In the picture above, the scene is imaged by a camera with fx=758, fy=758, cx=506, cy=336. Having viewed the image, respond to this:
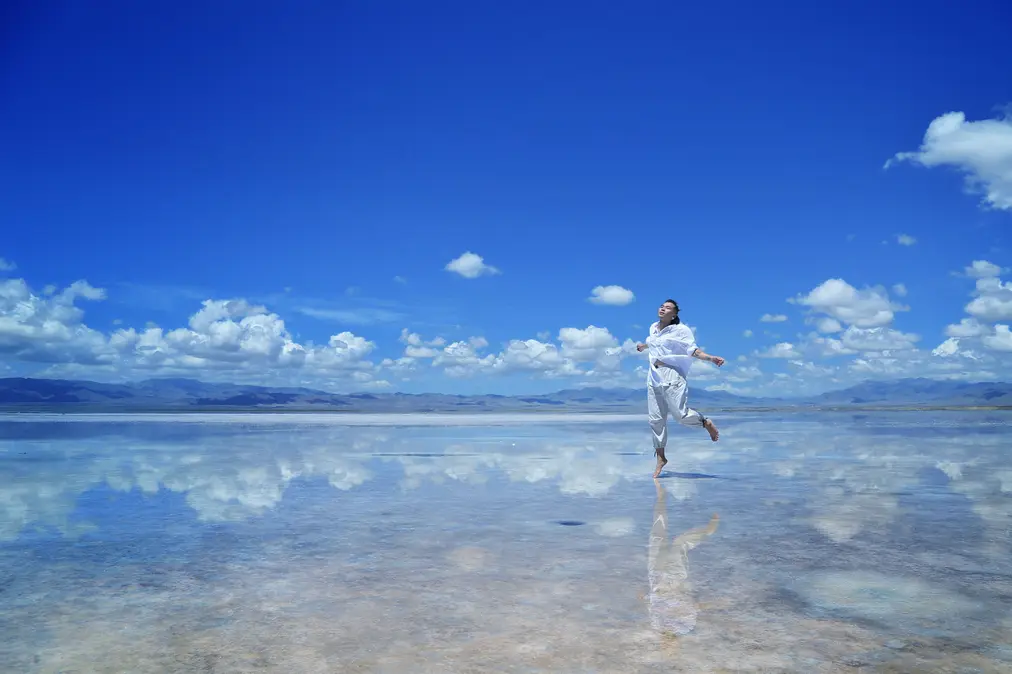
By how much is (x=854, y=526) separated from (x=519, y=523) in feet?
9.59

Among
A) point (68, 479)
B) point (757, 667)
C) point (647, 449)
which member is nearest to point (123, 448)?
point (68, 479)

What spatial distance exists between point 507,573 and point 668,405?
21.4 feet

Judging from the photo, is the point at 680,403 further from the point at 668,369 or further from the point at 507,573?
the point at 507,573

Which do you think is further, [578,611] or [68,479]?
[68,479]

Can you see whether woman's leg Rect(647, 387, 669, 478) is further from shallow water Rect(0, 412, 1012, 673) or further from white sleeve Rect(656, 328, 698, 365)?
shallow water Rect(0, 412, 1012, 673)

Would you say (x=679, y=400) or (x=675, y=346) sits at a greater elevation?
(x=675, y=346)

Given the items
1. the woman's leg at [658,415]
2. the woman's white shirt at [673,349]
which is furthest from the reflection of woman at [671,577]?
the woman's white shirt at [673,349]

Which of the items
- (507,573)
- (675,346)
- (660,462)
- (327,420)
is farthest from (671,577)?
(327,420)

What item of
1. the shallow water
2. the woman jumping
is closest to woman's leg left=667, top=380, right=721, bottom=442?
the woman jumping

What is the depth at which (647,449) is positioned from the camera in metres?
16.1

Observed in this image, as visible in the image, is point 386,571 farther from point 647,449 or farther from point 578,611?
point 647,449

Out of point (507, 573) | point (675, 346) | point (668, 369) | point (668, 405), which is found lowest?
point (507, 573)

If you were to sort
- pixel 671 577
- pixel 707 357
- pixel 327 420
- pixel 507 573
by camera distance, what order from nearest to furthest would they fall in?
pixel 671 577, pixel 507 573, pixel 707 357, pixel 327 420

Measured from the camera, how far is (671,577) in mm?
4730
